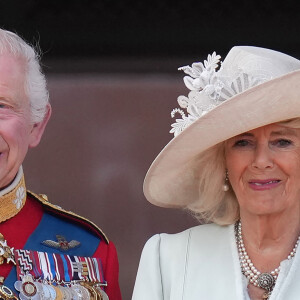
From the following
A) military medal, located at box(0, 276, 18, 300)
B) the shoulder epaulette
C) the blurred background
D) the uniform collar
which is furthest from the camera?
the blurred background

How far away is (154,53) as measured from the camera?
3969 millimetres

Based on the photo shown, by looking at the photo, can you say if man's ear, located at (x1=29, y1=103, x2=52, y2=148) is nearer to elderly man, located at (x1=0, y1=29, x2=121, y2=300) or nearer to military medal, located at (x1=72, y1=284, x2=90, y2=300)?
elderly man, located at (x1=0, y1=29, x2=121, y2=300)

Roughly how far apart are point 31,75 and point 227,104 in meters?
0.62

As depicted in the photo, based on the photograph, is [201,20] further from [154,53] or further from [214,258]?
[214,258]

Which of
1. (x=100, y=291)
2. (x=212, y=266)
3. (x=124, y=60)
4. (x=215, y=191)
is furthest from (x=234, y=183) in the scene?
(x=124, y=60)

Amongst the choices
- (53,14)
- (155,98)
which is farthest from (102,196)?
(53,14)

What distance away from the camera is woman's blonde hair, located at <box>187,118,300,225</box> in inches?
119

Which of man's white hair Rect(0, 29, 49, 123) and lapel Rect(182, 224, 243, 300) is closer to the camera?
lapel Rect(182, 224, 243, 300)

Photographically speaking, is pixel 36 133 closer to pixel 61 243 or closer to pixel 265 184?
pixel 61 243

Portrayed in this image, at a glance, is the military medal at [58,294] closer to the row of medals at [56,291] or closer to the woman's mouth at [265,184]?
the row of medals at [56,291]

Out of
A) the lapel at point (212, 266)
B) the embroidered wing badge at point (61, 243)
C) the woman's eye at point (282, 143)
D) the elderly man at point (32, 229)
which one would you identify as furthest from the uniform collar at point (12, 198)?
the woman's eye at point (282, 143)

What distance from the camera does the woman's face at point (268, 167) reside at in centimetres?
289

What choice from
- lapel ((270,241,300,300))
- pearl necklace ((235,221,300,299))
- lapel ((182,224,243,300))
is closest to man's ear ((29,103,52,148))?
lapel ((182,224,243,300))

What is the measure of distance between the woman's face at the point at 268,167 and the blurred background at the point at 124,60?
1.03 meters
